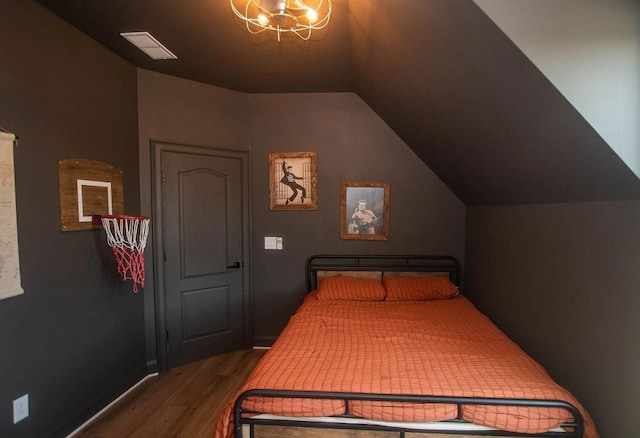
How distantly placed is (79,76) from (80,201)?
0.91 m

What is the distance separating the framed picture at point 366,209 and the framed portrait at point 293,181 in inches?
13.2

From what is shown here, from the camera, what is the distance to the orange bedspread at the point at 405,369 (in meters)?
1.43

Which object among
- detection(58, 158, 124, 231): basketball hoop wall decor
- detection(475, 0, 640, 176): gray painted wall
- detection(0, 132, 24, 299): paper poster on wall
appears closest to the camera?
detection(475, 0, 640, 176): gray painted wall

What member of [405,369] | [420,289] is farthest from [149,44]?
[420,289]

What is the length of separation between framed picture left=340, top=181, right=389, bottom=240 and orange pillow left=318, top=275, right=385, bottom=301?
0.51m

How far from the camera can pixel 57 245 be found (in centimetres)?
213

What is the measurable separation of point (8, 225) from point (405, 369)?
2.32 m

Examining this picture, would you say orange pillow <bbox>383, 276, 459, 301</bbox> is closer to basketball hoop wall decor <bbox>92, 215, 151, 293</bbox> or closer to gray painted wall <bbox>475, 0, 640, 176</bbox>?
gray painted wall <bbox>475, 0, 640, 176</bbox>

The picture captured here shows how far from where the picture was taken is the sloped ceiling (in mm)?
1399

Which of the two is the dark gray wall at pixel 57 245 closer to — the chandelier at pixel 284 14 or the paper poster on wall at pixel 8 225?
the paper poster on wall at pixel 8 225

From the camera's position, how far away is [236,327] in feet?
11.3

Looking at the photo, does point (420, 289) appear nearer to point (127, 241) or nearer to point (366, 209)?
point (366, 209)

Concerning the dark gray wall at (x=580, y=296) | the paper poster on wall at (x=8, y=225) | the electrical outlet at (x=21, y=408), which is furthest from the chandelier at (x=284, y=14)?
the electrical outlet at (x=21, y=408)

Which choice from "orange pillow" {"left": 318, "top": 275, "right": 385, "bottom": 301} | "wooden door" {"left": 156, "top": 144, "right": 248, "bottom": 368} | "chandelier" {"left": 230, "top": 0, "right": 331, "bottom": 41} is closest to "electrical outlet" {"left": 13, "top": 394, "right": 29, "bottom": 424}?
"wooden door" {"left": 156, "top": 144, "right": 248, "bottom": 368}
